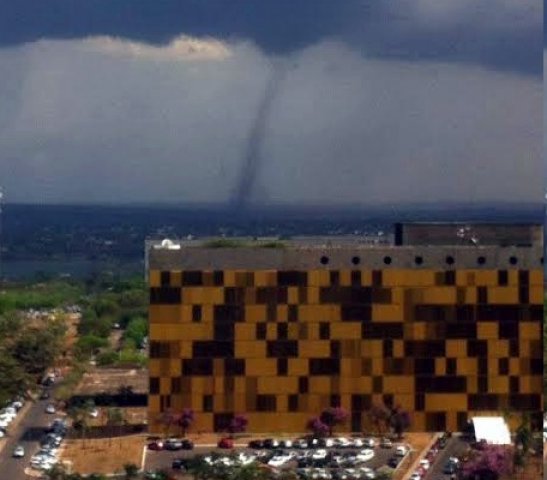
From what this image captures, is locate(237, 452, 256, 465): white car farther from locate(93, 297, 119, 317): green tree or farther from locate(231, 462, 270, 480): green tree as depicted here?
locate(93, 297, 119, 317): green tree

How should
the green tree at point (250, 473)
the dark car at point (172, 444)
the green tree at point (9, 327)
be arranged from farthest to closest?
the green tree at point (9, 327)
the dark car at point (172, 444)
the green tree at point (250, 473)

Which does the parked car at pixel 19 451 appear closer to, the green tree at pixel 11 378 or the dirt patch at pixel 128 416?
the dirt patch at pixel 128 416

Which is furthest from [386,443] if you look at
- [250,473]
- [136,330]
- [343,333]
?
[136,330]

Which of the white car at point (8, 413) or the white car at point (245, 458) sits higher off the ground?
the white car at point (8, 413)

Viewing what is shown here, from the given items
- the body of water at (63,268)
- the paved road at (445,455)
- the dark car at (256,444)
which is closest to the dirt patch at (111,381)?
the dark car at (256,444)

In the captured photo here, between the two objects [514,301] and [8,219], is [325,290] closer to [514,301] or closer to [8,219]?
[514,301]

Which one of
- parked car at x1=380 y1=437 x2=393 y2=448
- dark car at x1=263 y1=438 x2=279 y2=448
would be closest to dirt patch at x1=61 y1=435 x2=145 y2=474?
dark car at x1=263 y1=438 x2=279 y2=448

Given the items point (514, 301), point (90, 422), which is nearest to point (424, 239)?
point (514, 301)
